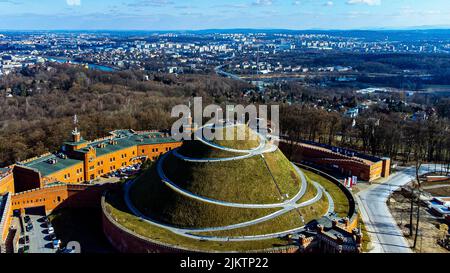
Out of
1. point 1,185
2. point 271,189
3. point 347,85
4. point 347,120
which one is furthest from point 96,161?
point 347,85

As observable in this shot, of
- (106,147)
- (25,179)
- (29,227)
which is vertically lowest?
(29,227)

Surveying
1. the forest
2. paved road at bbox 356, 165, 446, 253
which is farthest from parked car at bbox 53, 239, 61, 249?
paved road at bbox 356, 165, 446, 253

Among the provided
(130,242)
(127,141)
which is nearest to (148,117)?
(127,141)

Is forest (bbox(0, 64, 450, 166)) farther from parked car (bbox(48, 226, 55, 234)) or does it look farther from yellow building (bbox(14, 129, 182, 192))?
parked car (bbox(48, 226, 55, 234))

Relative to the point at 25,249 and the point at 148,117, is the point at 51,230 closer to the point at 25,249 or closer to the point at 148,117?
the point at 25,249

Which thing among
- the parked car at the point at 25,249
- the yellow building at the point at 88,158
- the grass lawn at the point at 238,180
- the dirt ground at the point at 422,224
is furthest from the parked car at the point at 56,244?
the dirt ground at the point at 422,224

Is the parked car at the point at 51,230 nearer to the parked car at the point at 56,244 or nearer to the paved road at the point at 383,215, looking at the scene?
the parked car at the point at 56,244
